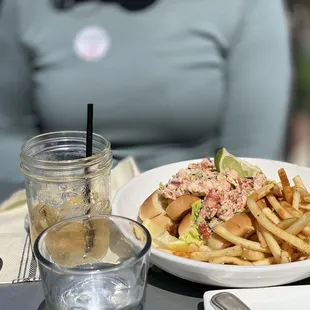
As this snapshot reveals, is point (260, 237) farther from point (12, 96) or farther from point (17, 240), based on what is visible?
point (12, 96)

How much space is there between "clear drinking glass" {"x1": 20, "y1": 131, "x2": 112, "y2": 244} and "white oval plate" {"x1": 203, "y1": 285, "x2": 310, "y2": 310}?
0.98 feet

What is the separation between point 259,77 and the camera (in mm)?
1931

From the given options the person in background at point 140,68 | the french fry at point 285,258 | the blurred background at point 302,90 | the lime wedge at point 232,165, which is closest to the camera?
the french fry at point 285,258

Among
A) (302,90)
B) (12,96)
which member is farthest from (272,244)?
(302,90)

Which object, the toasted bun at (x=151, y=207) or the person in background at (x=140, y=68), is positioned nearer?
the toasted bun at (x=151, y=207)

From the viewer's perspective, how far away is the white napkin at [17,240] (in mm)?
968

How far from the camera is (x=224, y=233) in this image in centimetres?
89

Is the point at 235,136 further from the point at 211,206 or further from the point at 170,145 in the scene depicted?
the point at 211,206

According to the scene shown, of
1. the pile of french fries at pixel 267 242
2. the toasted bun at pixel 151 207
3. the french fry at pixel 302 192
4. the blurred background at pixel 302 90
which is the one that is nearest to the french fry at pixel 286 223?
the pile of french fries at pixel 267 242

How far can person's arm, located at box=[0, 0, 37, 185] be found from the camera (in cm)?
190

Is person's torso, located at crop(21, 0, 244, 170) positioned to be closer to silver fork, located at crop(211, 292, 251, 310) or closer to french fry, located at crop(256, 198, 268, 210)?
french fry, located at crop(256, 198, 268, 210)

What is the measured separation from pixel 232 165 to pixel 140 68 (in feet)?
3.00

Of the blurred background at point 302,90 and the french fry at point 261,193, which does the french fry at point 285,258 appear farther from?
the blurred background at point 302,90

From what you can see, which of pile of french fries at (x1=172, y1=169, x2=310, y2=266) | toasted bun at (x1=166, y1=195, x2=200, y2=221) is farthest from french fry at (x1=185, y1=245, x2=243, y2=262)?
toasted bun at (x1=166, y1=195, x2=200, y2=221)
